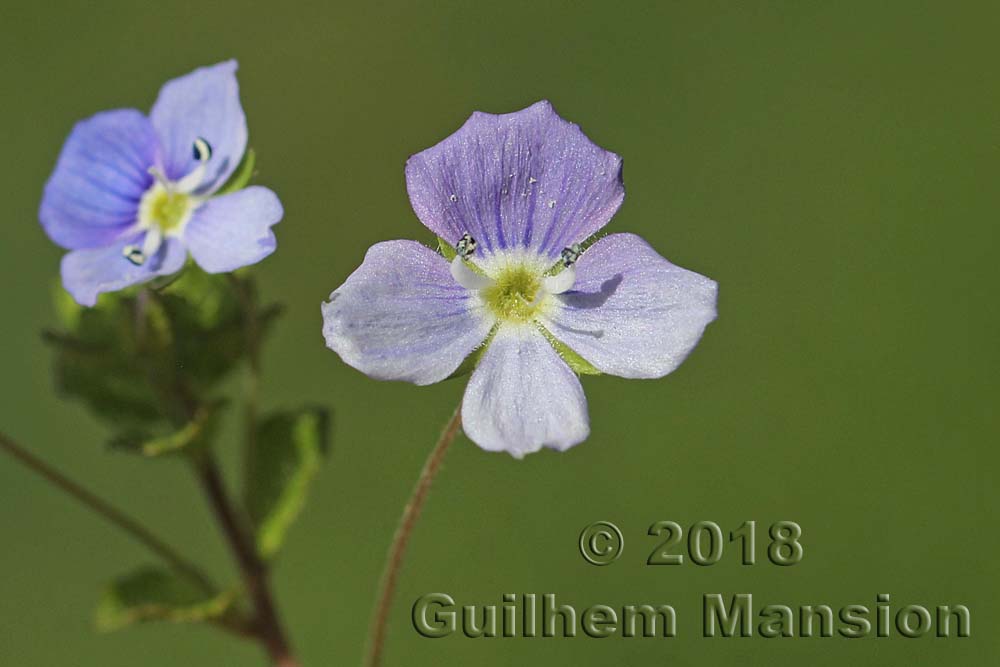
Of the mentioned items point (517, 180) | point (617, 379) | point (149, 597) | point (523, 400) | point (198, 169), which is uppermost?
point (617, 379)

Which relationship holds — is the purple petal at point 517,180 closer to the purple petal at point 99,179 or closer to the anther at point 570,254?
the anther at point 570,254

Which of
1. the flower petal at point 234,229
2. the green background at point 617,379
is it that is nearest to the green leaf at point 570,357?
the flower petal at point 234,229

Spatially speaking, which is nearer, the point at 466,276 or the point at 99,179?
the point at 466,276

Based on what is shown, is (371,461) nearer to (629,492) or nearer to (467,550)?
(467,550)

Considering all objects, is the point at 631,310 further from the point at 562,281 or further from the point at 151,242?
the point at 151,242

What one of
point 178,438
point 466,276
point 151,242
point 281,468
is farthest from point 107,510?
point 466,276

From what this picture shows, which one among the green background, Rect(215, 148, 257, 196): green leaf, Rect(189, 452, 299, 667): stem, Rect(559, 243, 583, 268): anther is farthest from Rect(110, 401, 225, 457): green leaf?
the green background
